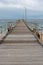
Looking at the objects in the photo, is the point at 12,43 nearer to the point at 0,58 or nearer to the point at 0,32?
the point at 0,58

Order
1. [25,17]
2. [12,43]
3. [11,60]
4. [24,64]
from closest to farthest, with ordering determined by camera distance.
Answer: [24,64] → [11,60] → [12,43] → [25,17]

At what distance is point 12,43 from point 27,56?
1396mm

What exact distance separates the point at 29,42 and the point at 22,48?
0.76 m

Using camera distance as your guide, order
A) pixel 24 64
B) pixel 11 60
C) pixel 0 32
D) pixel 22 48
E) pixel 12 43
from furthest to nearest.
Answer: pixel 0 32 → pixel 12 43 → pixel 22 48 → pixel 11 60 → pixel 24 64

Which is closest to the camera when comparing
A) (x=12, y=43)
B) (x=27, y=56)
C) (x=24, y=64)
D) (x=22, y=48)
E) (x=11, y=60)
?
(x=24, y=64)

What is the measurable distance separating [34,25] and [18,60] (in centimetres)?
574

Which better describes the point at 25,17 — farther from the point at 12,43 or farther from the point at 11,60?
the point at 11,60

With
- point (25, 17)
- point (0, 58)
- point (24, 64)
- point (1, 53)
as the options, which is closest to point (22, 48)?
point (1, 53)

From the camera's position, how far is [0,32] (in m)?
8.51

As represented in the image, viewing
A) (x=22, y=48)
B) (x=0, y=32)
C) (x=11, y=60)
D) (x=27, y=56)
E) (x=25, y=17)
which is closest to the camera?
(x=11, y=60)

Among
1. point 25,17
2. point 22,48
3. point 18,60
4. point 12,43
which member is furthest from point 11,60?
point 25,17

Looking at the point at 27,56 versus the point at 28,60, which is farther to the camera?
the point at 27,56

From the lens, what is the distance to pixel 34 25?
8.91 m

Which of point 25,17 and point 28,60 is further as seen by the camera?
point 25,17
